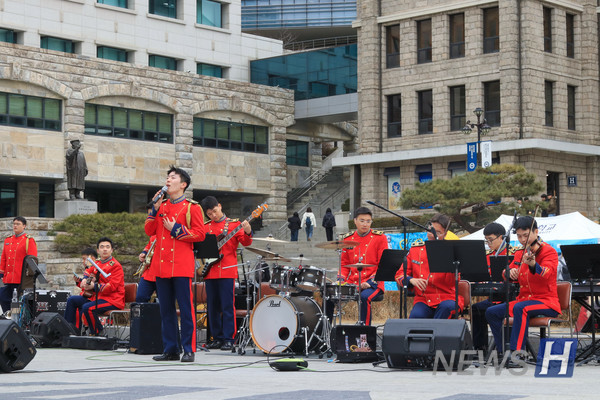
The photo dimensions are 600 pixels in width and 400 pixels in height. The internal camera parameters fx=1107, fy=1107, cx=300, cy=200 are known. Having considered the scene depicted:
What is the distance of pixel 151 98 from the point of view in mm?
51656

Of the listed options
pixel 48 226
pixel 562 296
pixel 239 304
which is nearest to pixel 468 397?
pixel 562 296

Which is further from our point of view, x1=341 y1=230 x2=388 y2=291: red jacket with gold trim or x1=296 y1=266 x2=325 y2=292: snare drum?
x1=341 y1=230 x2=388 y2=291: red jacket with gold trim

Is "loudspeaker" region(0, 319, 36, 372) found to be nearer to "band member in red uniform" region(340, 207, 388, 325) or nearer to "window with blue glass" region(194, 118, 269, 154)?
"band member in red uniform" region(340, 207, 388, 325)

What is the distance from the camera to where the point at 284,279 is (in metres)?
14.5

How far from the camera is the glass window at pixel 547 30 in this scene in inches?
1961

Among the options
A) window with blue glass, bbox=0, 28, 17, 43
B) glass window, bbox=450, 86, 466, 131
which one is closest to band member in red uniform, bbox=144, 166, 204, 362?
glass window, bbox=450, 86, 466, 131

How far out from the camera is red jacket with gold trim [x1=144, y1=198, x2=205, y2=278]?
13.3 meters

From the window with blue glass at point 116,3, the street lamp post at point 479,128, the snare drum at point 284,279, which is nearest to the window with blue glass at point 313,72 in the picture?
the window with blue glass at point 116,3

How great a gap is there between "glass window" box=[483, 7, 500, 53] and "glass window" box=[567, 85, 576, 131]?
434 cm

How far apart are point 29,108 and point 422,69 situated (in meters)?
17.9

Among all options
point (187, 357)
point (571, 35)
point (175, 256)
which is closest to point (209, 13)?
point (571, 35)

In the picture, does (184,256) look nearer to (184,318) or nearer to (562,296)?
(184,318)

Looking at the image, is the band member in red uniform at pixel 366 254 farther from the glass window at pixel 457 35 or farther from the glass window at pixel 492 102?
the glass window at pixel 457 35

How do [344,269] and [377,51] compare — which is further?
[377,51]
